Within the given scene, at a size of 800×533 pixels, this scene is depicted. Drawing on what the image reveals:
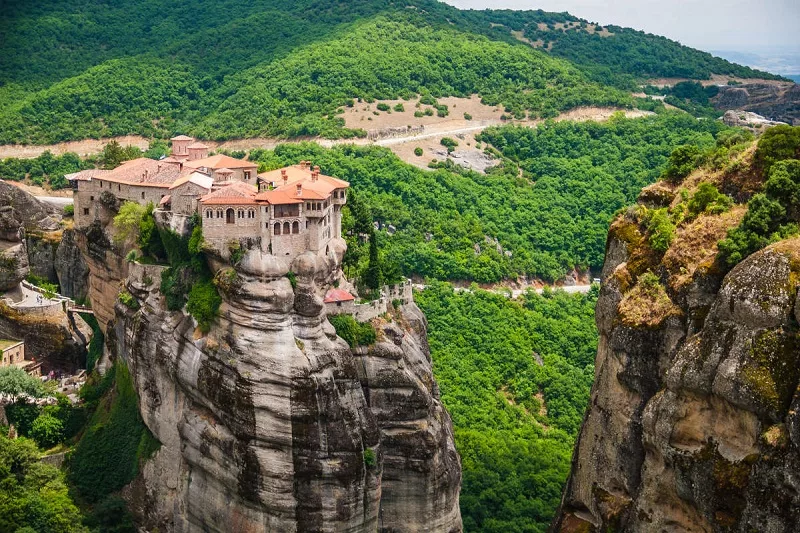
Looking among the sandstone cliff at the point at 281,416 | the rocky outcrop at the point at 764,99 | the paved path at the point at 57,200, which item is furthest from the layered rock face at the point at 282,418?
the rocky outcrop at the point at 764,99

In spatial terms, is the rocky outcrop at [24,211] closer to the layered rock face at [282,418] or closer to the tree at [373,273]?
the layered rock face at [282,418]

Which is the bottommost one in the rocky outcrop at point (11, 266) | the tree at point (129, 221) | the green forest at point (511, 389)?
the green forest at point (511, 389)

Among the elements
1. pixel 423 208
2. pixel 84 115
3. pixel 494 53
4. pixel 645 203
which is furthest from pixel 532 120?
pixel 645 203

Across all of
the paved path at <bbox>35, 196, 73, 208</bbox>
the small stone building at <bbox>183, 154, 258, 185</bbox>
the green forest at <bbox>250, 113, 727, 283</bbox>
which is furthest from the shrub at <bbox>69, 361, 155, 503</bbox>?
the green forest at <bbox>250, 113, 727, 283</bbox>

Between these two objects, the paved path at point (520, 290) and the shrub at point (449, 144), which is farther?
the shrub at point (449, 144)

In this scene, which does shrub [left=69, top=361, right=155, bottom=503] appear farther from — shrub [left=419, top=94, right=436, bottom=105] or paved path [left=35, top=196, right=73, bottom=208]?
shrub [left=419, top=94, right=436, bottom=105]

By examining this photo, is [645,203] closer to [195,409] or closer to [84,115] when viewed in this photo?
[195,409]

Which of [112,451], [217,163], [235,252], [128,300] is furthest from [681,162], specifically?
[112,451]

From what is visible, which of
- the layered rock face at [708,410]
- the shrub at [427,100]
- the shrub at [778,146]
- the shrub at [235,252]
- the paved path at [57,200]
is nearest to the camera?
the layered rock face at [708,410]

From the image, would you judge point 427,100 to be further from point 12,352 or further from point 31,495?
point 31,495
